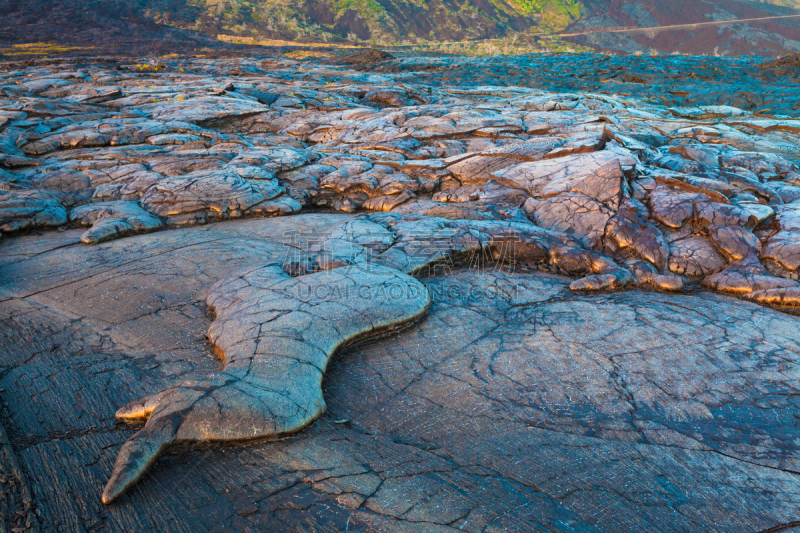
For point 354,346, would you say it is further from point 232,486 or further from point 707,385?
point 707,385

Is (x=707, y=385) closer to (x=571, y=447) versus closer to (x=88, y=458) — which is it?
(x=571, y=447)

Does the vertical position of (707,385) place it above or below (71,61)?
below

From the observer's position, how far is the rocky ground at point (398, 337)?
1.85 metres

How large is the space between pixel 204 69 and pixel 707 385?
20713mm

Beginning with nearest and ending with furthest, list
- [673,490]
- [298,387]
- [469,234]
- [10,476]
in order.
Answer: [10,476]
[673,490]
[298,387]
[469,234]

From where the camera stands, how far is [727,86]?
14617 millimetres

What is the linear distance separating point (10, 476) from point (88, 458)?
0.89 ft

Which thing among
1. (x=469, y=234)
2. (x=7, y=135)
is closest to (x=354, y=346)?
(x=469, y=234)

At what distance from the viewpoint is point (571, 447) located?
7.22ft

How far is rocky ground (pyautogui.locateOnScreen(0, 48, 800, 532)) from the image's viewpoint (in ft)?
6.08

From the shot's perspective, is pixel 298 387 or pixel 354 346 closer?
pixel 298 387

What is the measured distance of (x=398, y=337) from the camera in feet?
10.2

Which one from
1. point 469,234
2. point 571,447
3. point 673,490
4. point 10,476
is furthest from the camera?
point 469,234

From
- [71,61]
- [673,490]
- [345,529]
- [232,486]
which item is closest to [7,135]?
[232,486]
